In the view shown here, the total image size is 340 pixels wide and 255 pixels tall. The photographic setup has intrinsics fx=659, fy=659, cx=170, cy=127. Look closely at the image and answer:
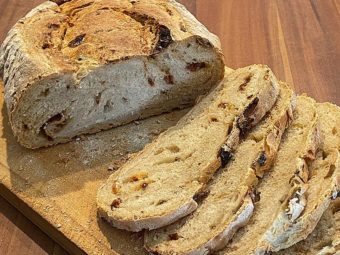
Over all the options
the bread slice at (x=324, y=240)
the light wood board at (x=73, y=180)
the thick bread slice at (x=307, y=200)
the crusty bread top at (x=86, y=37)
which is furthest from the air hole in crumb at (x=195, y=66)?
the bread slice at (x=324, y=240)

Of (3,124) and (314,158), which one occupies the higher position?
(314,158)

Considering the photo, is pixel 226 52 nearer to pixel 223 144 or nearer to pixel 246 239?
pixel 223 144

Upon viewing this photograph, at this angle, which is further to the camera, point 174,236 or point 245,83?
point 245,83

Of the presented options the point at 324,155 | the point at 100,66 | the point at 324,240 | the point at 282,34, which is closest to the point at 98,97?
the point at 100,66

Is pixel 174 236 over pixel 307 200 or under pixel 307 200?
under

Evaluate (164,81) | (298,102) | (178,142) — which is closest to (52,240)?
(178,142)

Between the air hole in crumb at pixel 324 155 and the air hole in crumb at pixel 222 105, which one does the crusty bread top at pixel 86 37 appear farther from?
the air hole in crumb at pixel 324 155

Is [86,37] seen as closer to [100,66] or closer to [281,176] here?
[100,66]
